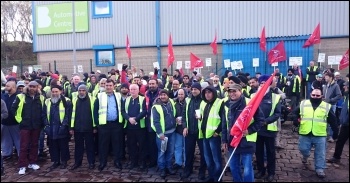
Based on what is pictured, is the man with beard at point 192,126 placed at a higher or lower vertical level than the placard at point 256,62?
lower

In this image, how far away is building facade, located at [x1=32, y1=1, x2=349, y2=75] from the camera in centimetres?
1641

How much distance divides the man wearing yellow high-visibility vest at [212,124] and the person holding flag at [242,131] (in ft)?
0.91

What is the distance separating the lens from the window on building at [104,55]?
64.9 feet

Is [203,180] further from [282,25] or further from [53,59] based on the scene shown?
[53,59]

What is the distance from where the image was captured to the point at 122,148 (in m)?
7.11

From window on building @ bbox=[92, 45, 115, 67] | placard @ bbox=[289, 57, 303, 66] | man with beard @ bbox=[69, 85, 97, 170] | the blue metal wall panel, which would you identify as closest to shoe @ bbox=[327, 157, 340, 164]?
man with beard @ bbox=[69, 85, 97, 170]

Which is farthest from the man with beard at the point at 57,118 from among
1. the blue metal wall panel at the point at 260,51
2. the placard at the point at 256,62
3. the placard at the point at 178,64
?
the blue metal wall panel at the point at 260,51

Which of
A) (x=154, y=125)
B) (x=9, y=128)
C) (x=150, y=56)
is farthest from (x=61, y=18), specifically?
(x=154, y=125)

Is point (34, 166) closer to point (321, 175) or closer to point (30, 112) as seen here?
point (30, 112)

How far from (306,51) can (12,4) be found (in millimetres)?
29939

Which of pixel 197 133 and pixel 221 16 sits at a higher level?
pixel 221 16

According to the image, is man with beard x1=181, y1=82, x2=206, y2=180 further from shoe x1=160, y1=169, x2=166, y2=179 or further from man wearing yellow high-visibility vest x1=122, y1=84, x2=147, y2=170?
man wearing yellow high-visibility vest x1=122, y1=84, x2=147, y2=170

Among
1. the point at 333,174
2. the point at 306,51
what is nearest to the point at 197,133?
the point at 333,174

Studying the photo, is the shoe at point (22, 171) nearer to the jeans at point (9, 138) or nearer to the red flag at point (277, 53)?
the jeans at point (9, 138)
